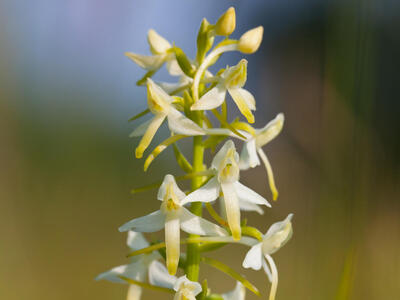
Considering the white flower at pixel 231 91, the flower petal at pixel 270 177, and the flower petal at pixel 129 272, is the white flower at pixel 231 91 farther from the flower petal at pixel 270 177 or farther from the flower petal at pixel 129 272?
the flower petal at pixel 129 272

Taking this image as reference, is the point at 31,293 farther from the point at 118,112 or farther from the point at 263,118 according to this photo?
the point at 263,118

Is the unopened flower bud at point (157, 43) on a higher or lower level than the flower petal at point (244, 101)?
higher

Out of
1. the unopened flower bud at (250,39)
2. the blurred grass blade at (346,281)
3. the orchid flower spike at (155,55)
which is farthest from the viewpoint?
the orchid flower spike at (155,55)

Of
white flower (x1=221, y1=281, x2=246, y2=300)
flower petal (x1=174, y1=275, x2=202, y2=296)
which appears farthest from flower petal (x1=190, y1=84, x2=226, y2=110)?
white flower (x1=221, y1=281, x2=246, y2=300)

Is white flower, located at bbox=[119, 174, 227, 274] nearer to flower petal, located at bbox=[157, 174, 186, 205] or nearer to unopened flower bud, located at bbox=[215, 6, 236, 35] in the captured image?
flower petal, located at bbox=[157, 174, 186, 205]

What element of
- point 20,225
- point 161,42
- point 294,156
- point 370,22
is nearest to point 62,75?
point 20,225

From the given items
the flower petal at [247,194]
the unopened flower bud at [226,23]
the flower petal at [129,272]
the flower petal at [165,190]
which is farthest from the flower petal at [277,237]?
the unopened flower bud at [226,23]
